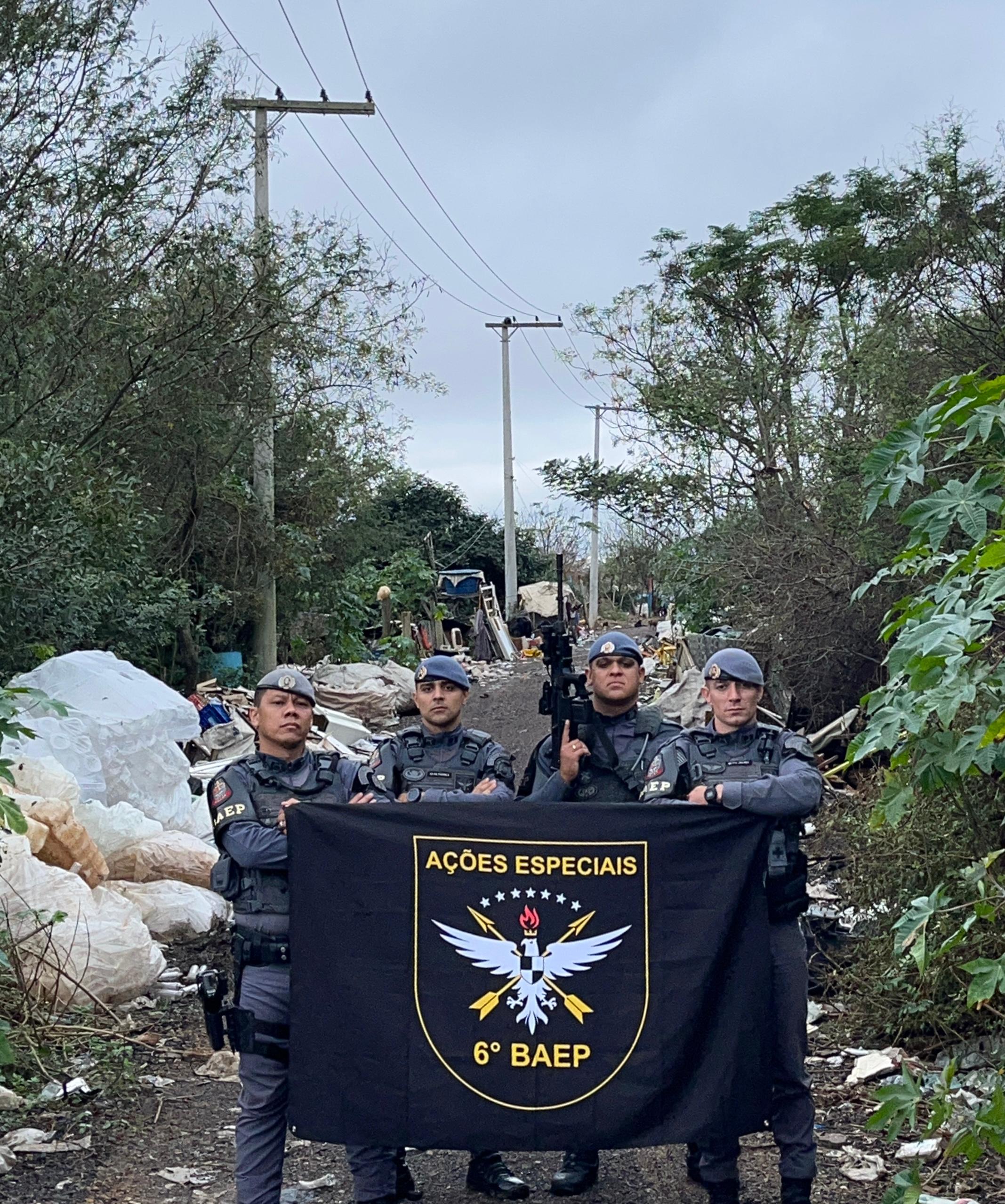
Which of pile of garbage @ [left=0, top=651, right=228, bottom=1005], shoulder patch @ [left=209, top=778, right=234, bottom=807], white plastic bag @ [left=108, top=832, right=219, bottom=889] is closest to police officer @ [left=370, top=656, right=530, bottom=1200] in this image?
shoulder patch @ [left=209, top=778, right=234, bottom=807]

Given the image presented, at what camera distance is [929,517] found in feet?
12.5

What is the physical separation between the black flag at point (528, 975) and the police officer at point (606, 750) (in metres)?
0.59

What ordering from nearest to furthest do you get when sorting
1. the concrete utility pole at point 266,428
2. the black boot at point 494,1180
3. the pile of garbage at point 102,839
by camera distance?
the black boot at point 494,1180 → the pile of garbage at point 102,839 → the concrete utility pole at point 266,428

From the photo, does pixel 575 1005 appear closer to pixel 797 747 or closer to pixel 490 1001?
pixel 490 1001

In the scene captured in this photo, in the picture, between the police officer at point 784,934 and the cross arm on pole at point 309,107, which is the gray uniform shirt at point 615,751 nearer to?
the police officer at point 784,934

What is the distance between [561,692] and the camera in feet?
16.3

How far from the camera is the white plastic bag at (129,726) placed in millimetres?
9469

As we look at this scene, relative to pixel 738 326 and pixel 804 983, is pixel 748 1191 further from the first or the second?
pixel 738 326

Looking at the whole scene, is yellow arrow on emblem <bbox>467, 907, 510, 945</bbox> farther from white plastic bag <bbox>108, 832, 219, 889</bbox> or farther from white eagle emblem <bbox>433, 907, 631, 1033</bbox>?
white plastic bag <bbox>108, 832, 219, 889</bbox>

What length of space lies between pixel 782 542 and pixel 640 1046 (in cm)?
877

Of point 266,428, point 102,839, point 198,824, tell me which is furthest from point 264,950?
point 266,428

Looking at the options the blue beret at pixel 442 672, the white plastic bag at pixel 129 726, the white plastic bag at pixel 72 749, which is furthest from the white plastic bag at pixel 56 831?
the blue beret at pixel 442 672

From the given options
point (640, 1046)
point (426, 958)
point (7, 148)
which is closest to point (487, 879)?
point (426, 958)

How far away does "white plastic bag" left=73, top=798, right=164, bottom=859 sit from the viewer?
26.8 feet
